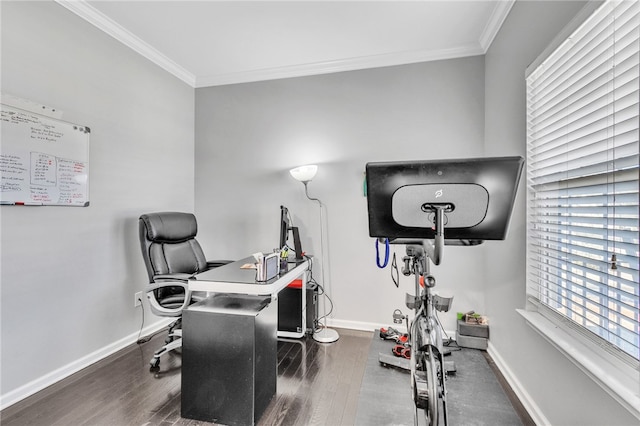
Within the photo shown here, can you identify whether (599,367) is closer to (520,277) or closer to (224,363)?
(520,277)

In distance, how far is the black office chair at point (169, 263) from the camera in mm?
2051

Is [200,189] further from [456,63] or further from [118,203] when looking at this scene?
[456,63]

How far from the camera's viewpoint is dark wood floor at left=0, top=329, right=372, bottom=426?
1.62m

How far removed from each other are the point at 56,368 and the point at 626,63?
11.0 feet

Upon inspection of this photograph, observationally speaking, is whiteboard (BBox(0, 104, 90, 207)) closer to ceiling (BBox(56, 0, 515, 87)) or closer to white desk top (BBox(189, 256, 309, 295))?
ceiling (BBox(56, 0, 515, 87))

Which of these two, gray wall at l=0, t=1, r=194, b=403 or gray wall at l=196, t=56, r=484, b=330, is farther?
gray wall at l=196, t=56, r=484, b=330

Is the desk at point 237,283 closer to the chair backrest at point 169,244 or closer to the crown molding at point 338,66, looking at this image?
the chair backrest at point 169,244

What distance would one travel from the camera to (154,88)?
2.79 meters

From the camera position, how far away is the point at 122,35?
2.43 m

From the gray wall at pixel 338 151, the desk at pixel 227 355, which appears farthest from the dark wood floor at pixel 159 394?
the gray wall at pixel 338 151

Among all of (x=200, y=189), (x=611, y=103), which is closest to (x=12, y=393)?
(x=200, y=189)

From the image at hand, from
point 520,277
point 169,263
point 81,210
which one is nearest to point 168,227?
point 169,263

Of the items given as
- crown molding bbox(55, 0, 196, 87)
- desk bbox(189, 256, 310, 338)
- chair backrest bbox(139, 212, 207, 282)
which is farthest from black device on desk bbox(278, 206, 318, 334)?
crown molding bbox(55, 0, 196, 87)

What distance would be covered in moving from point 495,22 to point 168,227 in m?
2.94
